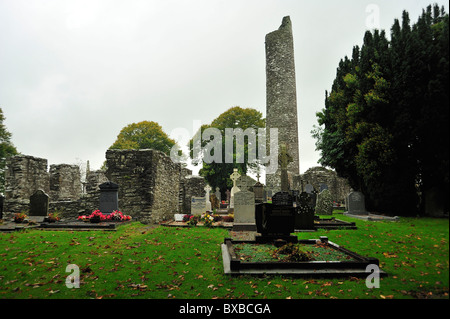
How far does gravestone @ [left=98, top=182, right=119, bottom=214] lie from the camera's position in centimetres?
1136

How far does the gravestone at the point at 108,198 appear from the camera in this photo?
11.4m

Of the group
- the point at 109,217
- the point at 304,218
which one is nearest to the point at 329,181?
the point at 304,218

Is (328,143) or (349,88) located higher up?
(349,88)

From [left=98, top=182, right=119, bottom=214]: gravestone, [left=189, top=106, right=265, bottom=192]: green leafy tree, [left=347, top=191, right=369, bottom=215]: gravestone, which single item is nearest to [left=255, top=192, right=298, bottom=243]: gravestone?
[left=98, top=182, right=119, bottom=214]: gravestone

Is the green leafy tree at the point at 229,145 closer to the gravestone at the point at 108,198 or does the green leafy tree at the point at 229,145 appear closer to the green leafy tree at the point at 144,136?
the green leafy tree at the point at 144,136

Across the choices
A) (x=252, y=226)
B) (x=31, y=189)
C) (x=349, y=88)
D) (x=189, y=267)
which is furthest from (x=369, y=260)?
(x=31, y=189)

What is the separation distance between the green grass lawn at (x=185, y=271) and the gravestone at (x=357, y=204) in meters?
7.67

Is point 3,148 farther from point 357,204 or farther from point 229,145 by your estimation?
point 357,204

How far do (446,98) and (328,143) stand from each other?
16228 millimetres

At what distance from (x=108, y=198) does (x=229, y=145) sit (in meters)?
21.2

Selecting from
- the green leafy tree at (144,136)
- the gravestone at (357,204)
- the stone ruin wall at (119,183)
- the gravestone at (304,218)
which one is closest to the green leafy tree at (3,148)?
the green leafy tree at (144,136)

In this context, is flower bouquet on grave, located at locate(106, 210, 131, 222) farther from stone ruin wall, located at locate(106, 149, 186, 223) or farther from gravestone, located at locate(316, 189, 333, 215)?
gravestone, located at locate(316, 189, 333, 215)

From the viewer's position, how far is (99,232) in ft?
28.1
